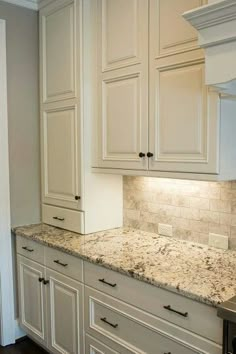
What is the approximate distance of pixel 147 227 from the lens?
255 centimetres

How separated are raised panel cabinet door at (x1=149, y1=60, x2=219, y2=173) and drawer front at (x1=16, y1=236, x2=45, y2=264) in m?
1.03

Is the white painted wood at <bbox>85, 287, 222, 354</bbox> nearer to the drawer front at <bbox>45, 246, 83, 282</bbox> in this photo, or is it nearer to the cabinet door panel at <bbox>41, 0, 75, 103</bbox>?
the drawer front at <bbox>45, 246, 83, 282</bbox>

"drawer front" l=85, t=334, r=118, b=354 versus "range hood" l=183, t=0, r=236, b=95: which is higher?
"range hood" l=183, t=0, r=236, b=95

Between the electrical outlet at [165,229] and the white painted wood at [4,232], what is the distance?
1147 mm

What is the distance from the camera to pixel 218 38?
1412 mm

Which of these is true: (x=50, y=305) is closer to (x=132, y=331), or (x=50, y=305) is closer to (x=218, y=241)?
(x=132, y=331)

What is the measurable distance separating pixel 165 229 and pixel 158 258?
0.47 metres

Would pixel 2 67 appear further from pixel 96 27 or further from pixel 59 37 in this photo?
pixel 96 27

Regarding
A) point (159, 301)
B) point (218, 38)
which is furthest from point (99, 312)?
point (218, 38)

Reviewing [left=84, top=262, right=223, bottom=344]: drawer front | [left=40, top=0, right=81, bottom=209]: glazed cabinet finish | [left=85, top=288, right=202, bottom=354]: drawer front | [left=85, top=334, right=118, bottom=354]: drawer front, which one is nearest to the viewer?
[left=84, top=262, right=223, bottom=344]: drawer front

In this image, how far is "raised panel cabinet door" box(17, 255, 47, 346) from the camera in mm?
2537

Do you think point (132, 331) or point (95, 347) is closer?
point (132, 331)

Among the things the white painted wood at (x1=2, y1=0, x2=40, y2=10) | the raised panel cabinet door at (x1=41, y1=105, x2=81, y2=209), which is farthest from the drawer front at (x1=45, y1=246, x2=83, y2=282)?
the white painted wood at (x1=2, y1=0, x2=40, y2=10)

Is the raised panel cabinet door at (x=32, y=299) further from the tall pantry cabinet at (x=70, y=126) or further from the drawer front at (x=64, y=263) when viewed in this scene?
the tall pantry cabinet at (x=70, y=126)
